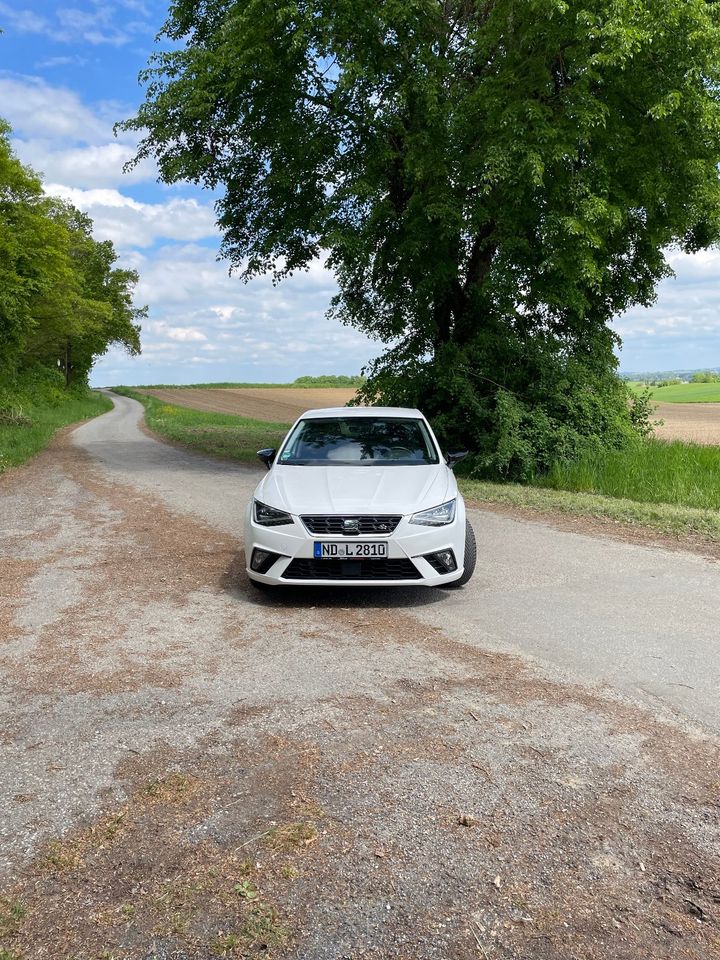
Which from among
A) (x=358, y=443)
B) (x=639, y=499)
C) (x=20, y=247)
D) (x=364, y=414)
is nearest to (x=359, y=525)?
(x=358, y=443)

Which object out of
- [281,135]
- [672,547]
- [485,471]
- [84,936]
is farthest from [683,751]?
[281,135]

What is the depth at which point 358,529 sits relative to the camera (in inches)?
238

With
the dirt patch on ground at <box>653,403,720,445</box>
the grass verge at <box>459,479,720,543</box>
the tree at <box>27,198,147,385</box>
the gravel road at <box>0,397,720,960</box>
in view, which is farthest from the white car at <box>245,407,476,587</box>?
the tree at <box>27,198,147,385</box>

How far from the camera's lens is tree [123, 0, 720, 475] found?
1262cm

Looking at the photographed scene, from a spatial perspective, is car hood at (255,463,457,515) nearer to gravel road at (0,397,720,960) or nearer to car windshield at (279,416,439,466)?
car windshield at (279,416,439,466)

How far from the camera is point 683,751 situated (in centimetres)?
371

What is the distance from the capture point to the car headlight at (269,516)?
6.21 meters

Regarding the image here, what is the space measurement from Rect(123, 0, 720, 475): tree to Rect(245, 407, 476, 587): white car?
297 inches

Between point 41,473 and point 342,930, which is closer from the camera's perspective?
point 342,930

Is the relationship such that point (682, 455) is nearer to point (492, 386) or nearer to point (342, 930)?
point (492, 386)

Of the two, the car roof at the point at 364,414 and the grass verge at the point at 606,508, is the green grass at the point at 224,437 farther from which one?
the car roof at the point at 364,414

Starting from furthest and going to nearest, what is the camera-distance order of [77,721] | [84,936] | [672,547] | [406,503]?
[672,547] < [406,503] < [77,721] < [84,936]

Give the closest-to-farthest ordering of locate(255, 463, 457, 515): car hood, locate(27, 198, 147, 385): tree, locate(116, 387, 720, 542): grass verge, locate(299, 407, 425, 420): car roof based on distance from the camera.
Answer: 1. locate(255, 463, 457, 515): car hood
2. locate(299, 407, 425, 420): car roof
3. locate(116, 387, 720, 542): grass verge
4. locate(27, 198, 147, 385): tree

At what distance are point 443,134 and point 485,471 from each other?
633 centimetres
